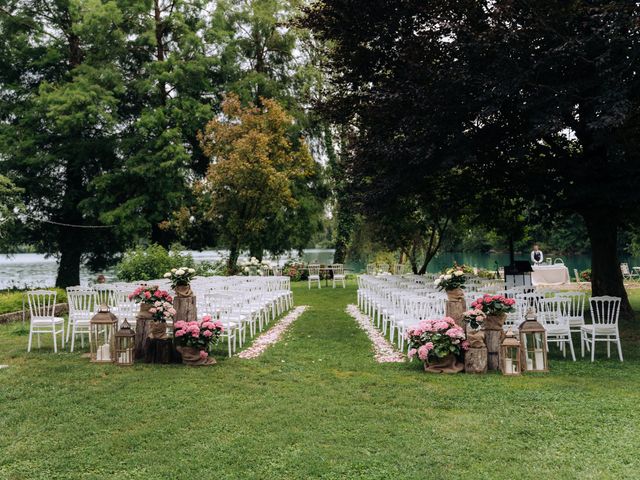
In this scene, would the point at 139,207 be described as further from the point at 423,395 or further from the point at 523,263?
the point at 423,395

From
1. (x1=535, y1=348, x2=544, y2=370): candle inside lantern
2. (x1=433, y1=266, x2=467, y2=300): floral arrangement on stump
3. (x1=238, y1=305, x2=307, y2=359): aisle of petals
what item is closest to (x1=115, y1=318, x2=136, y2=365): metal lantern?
(x1=238, y1=305, x2=307, y2=359): aisle of petals

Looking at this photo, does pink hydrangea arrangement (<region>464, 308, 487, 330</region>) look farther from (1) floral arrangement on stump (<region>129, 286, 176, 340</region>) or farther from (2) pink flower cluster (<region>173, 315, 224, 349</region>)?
(1) floral arrangement on stump (<region>129, 286, 176, 340</region>)

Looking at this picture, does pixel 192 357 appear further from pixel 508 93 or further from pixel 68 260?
pixel 68 260

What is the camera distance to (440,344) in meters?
7.16

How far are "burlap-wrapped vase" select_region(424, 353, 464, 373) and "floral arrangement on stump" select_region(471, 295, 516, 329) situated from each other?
25.8 inches

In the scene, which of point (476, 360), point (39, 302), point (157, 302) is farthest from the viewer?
point (39, 302)

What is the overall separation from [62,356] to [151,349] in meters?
1.75

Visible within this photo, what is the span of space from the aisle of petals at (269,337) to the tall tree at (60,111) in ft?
39.6

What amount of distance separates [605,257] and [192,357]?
9176 millimetres

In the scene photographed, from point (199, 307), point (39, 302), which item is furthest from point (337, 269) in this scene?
point (199, 307)

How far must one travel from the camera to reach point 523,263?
41.4ft

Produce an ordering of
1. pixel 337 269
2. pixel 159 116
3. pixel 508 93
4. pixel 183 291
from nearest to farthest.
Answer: pixel 183 291 → pixel 508 93 → pixel 159 116 → pixel 337 269

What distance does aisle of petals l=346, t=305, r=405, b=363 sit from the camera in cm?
814

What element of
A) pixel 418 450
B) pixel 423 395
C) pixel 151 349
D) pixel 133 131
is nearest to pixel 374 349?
pixel 423 395
